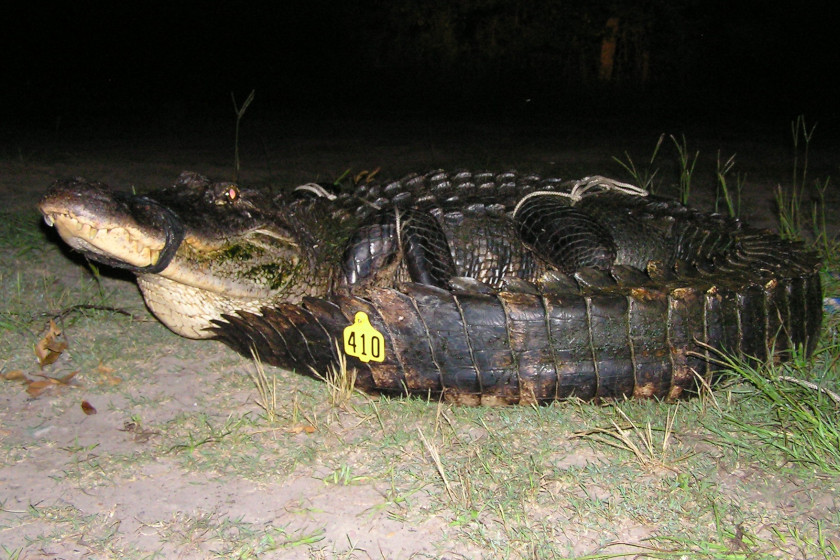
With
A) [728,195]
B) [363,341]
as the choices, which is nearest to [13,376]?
[363,341]

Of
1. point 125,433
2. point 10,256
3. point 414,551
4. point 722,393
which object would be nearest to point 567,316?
point 722,393

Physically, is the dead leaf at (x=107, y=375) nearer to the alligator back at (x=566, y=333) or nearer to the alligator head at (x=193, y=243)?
the alligator head at (x=193, y=243)

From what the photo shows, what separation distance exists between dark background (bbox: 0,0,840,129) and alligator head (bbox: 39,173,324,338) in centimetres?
Result: 843

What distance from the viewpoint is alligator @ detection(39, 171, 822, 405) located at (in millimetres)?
2213

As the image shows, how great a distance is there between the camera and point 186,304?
2.67 meters

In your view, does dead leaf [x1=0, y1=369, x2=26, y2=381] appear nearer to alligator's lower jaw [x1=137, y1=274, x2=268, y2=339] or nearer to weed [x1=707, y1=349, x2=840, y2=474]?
alligator's lower jaw [x1=137, y1=274, x2=268, y2=339]

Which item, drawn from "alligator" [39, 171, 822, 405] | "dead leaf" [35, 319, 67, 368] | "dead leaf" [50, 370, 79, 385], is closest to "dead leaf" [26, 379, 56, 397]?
"dead leaf" [50, 370, 79, 385]

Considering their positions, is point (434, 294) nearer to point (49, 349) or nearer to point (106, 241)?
point (106, 241)

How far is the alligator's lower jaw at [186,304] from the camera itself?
2.63m

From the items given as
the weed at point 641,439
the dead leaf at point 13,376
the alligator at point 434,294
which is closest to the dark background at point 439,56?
the alligator at point 434,294

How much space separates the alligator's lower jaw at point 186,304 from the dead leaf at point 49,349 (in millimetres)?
376

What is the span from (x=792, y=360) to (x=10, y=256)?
146 inches

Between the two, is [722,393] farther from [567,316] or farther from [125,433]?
[125,433]

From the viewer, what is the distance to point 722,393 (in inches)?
96.1
